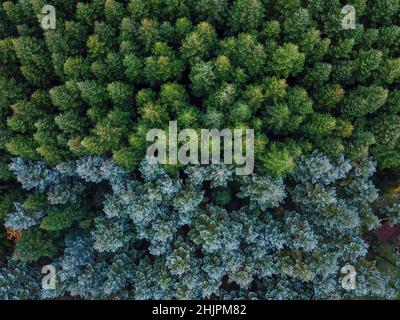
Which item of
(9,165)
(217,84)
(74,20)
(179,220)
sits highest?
(74,20)

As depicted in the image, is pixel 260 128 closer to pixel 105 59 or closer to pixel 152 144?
pixel 152 144

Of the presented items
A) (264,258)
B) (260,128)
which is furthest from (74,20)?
(264,258)

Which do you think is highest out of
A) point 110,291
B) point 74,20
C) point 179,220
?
point 74,20

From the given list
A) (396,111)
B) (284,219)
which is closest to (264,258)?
(284,219)

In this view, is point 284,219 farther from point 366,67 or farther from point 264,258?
point 366,67

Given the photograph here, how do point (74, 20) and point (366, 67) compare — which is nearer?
point (366, 67)

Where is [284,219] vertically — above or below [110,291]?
above
